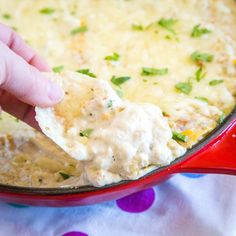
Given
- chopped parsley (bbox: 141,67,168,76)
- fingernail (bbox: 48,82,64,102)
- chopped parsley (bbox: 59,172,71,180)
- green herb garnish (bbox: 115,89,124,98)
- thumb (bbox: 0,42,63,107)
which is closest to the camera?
thumb (bbox: 0,42,63,107)

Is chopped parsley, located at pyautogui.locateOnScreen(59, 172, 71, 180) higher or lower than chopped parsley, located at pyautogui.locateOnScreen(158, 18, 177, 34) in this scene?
lower

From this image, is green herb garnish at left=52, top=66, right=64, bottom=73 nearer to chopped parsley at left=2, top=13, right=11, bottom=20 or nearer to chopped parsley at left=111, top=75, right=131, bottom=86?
chopped parsley at left=111, top=75, right=131, bottom=86

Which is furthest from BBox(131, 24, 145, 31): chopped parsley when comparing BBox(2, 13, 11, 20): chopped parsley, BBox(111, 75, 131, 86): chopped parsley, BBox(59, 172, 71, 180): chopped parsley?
BBox(59, 172, 71, 180): chopped parsley

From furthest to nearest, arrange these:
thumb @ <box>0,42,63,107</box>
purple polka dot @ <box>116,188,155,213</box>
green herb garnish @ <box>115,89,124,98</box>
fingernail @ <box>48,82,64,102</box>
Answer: green herb garnish @ <box>115,89,124,98</box>
purple polka dot @ <box>116,188,155,213</box>
fingernail @ <box>48,82,64,102</box>
thumb @ <box>0,42,63,107</box>

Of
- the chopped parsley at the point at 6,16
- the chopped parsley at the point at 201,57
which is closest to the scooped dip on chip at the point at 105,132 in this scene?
the chopped parsley at the point at 201,57

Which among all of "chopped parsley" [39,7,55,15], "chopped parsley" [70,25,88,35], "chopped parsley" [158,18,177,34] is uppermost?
"chopped parsley" [158,18,177,34]

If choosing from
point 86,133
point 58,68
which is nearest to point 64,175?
point 86,133
